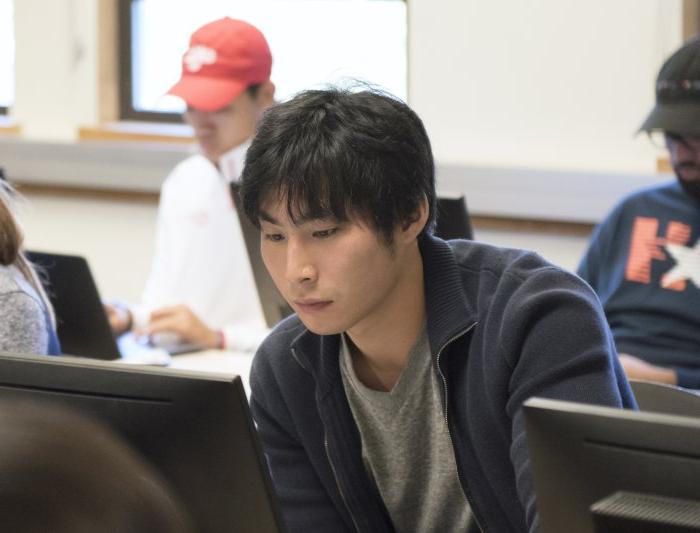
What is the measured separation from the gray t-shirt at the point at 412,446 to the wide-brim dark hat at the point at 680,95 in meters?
1.34

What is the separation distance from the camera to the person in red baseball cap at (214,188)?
124 inches

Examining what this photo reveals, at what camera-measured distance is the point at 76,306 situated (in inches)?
97.4

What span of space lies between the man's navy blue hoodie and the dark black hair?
13 centimetres

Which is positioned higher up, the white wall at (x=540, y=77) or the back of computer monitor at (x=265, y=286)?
the white wall at (x=540, y=77)

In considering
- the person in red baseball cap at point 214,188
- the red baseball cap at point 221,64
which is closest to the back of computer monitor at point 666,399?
the person in red baseball cap at point 214,188

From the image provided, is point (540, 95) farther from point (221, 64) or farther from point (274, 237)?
point (274, 237)

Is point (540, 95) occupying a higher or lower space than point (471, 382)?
higher

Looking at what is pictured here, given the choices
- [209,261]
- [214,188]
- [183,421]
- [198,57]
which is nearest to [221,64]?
[198,57]

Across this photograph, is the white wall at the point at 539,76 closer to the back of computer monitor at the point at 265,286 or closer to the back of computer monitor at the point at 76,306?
the back of computer monitor at the point at 265,286

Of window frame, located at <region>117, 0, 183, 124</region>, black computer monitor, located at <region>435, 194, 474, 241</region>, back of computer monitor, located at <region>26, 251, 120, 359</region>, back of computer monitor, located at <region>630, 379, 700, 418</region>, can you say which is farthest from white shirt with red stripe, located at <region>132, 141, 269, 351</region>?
back of computer monitor, located at <region>630, 379, 700, 418</region>

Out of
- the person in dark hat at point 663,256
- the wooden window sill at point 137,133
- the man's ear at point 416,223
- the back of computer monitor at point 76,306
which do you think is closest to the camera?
the man's ear at point 416,223

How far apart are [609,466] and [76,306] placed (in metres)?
1.73

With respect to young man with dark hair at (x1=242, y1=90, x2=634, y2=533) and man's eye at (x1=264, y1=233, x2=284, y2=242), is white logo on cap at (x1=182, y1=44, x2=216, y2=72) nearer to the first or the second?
young man with dark hair at (x1=242, y1=90, x2=634, y2=533)

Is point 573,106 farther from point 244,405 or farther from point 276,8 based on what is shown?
point 244,405
